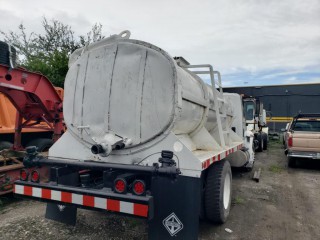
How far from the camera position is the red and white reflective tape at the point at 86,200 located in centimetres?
258

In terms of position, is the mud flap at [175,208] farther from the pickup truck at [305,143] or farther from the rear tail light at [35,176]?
the pickup truck at [305,143]

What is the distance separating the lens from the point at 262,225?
408 cm

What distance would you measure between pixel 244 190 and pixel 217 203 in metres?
2.62

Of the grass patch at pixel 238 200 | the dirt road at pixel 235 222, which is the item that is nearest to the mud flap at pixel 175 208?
the dirt road at pixel 235 222

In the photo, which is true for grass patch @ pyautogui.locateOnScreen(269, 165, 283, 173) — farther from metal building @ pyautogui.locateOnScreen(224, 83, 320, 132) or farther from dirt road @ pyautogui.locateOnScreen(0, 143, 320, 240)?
metal building @ pyautogui.locateOnScreen(224, 83, 320, 132)

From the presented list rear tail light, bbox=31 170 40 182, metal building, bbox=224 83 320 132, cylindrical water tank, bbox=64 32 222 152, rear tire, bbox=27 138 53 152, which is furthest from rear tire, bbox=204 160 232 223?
metal building, bbox=224 83 320 132

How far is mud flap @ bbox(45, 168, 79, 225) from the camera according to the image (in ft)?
10.3

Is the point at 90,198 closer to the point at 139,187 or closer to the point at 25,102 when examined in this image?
the point at 139,187

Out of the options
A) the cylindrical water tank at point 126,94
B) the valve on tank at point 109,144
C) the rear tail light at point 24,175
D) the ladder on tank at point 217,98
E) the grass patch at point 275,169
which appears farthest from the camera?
the grass patch at point 275,169

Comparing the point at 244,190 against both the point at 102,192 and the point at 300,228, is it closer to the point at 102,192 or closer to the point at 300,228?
the point at 300,228

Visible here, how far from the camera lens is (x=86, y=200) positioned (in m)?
2.82

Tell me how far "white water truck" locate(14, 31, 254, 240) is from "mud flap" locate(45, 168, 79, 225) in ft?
0.04

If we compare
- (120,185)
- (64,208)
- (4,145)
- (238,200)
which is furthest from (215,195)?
(4,145)

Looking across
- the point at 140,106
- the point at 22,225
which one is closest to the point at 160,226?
the point at 140,106
